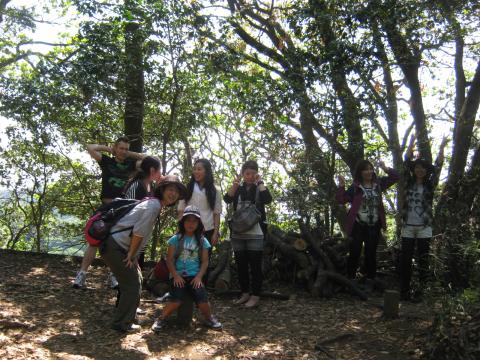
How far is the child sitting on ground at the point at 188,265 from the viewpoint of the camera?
4.66m

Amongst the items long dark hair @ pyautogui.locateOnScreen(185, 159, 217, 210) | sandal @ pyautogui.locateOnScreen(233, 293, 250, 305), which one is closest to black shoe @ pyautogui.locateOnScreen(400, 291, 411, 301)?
sandal @ pyautogui.locateOnScreen(233, 293, 250, 305)

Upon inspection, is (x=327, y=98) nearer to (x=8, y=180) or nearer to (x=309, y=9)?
(x=309, y=9)

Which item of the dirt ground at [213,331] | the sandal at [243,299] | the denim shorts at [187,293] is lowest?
the dirt ground at [213,331]

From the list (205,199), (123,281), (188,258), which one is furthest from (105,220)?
(205,199)

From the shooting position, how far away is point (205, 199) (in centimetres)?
561

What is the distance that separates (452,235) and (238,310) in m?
3.07

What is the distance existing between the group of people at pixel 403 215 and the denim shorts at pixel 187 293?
2.75 m

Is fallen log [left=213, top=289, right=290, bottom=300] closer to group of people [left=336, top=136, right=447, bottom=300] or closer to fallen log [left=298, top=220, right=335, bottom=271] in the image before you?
fallen log [left=298, top=220, right=335, bottom=271]

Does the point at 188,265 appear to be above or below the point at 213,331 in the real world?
above

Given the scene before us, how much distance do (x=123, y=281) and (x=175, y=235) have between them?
0.78m

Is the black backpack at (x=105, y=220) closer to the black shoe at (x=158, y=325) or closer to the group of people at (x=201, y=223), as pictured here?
the group of people at (x=201, y=223)

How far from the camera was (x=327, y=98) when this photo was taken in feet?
24.3

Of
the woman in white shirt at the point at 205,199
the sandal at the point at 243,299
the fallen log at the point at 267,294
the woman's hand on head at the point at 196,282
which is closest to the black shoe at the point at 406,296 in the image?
the fallen log at the point at 267,294

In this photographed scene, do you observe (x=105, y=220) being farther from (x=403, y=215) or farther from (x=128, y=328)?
(x=403, y=215)
